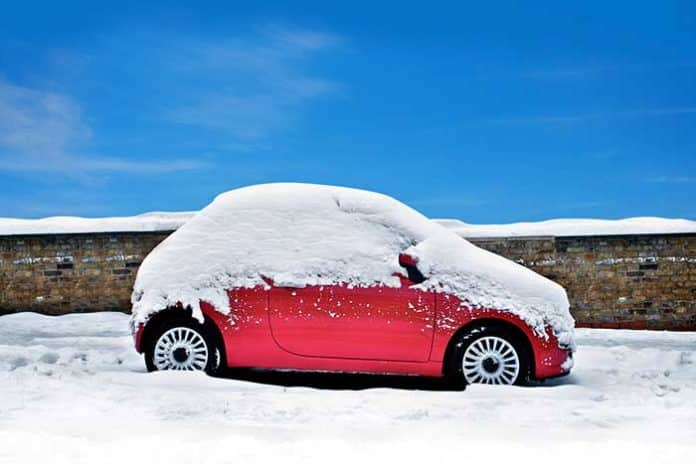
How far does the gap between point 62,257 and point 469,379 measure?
9769mm

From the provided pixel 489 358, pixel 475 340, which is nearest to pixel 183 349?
pixel 475 340

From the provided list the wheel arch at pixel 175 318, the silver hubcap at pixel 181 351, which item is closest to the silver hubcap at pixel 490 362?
the wheel arch at pixel 175 318

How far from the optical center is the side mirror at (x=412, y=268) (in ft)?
19.7

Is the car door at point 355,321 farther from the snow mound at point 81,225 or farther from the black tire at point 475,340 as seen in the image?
the snow mound at point 81,225

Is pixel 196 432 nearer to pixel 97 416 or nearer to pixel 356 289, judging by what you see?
pixel 97 416

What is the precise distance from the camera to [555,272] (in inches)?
514

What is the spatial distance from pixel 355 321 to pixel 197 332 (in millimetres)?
1376

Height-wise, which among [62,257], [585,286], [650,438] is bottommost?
[650,438]

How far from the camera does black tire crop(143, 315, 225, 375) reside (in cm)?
604

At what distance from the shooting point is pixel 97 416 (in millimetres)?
4484

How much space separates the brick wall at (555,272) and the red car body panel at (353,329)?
291 inches

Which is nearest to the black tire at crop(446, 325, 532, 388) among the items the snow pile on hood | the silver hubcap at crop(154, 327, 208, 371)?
the snow pile on hood

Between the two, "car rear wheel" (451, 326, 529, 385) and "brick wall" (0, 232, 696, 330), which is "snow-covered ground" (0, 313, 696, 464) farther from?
"brick wall" (0, 232, 696, 330)

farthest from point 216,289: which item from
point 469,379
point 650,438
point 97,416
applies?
point 650,438
